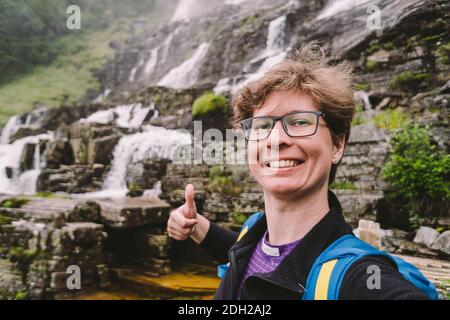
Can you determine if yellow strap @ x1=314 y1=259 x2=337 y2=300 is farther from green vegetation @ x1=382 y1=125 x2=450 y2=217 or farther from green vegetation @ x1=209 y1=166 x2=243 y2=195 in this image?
green vegetation @ x1=209 y1=166 x2=243 y2=195

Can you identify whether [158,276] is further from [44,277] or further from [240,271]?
[240,271]

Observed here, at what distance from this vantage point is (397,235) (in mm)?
3232

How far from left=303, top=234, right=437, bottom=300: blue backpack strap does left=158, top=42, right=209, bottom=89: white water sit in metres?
10.2

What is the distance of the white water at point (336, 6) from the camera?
6.63 metres

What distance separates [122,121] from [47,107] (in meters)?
2.31

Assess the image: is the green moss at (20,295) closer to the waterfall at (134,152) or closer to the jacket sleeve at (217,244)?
the waterfall at (134,152)

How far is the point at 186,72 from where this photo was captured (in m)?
11.5

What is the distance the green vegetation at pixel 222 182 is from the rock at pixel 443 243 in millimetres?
2420

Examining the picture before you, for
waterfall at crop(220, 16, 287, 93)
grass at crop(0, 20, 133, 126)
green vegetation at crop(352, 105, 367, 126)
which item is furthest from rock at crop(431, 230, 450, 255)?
grass at crop(0, 20, 133, 126)

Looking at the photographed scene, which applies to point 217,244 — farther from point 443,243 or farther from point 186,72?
point 186,72

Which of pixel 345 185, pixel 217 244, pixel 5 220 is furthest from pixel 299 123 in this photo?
pixel 5 220

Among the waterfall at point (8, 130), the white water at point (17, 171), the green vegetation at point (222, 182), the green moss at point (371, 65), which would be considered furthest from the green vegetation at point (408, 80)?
the waterfall at point (8, 130)

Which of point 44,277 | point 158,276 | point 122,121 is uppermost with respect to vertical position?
point 122,121
